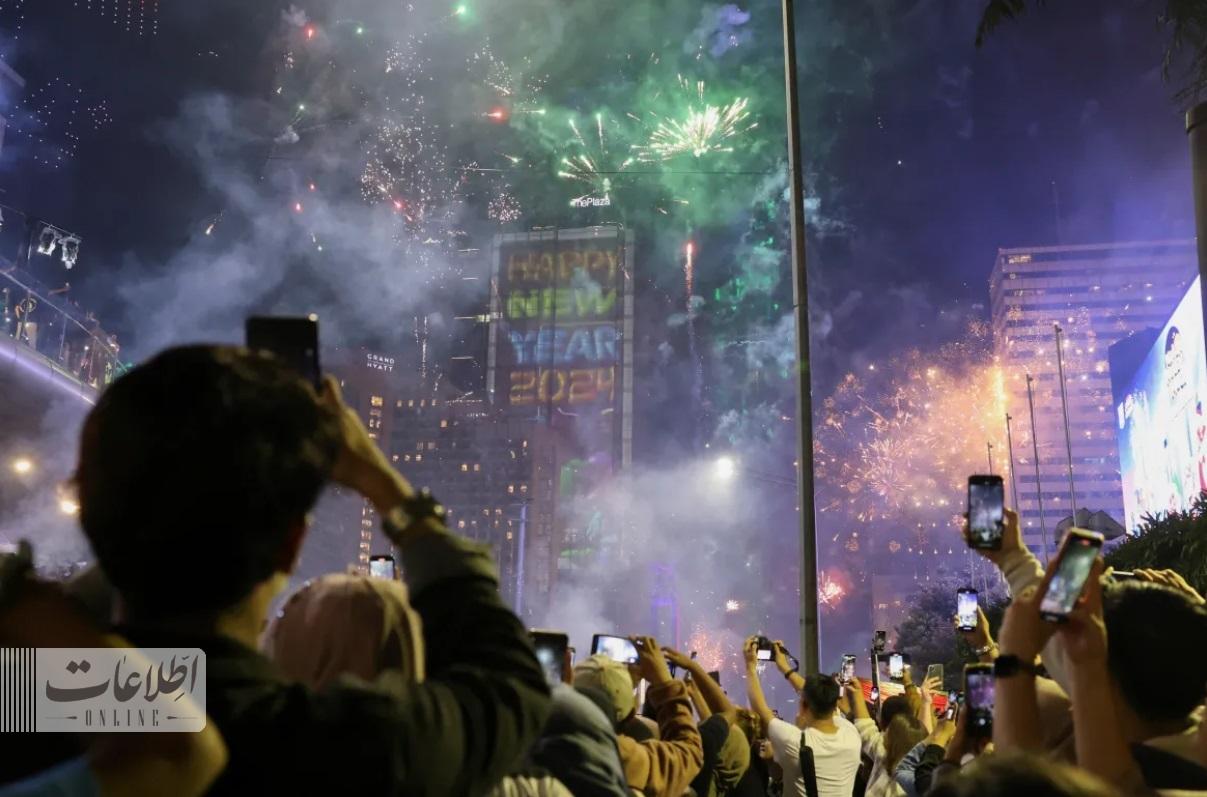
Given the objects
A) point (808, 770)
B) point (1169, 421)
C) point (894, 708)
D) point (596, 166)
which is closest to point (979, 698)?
point (808, 770)

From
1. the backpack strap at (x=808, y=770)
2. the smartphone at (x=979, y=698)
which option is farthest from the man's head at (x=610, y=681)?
the backpack strap at (x=808, y=770)

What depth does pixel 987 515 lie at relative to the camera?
2.80 meters

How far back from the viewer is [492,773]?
151 cm

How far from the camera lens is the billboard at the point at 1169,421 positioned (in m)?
30.7

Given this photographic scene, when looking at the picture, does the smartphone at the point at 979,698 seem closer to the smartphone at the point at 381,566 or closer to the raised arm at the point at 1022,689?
the raised arm at the point at 1022,689

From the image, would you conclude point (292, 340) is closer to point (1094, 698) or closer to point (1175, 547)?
point (1094, 698)

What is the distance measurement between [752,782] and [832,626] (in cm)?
9914

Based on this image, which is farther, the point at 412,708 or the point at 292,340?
the point at 292,340

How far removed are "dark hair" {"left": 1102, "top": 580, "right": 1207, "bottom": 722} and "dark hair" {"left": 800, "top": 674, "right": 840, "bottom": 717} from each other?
385 cm

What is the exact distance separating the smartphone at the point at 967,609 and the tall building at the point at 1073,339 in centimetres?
10543

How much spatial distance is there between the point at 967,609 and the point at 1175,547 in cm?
1319

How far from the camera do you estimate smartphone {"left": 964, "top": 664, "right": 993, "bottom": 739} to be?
2.72 m

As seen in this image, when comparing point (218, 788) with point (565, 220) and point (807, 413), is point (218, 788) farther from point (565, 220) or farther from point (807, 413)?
point (565, 220)

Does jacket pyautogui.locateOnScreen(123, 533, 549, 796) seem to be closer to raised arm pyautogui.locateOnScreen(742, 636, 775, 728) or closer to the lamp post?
raised arm pyautogui.locateOnScreen(742, 636, 775, 728)
